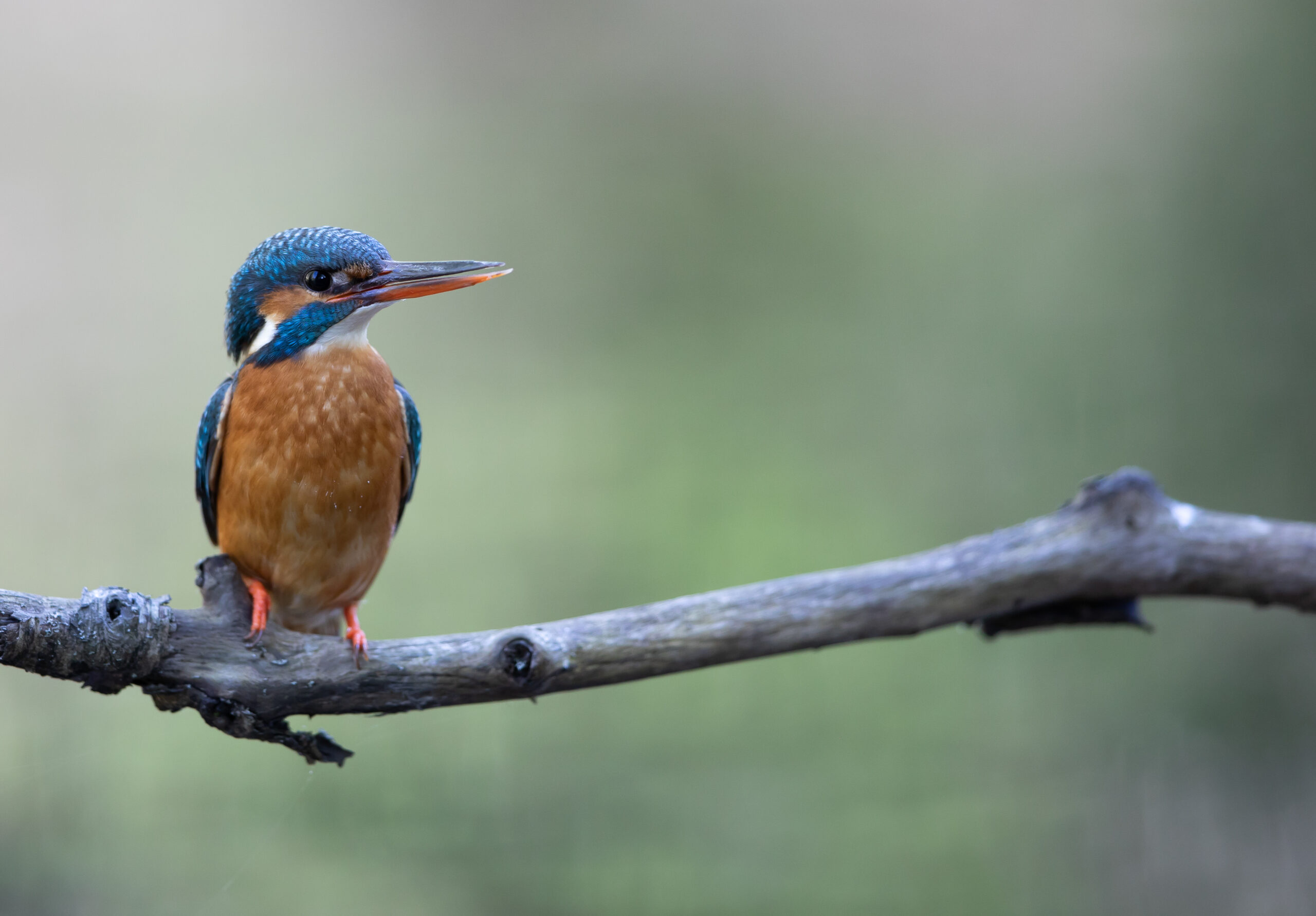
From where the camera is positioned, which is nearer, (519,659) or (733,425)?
(519,659)

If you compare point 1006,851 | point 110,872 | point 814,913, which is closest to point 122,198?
point 110,872

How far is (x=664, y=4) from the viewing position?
8.04 ft

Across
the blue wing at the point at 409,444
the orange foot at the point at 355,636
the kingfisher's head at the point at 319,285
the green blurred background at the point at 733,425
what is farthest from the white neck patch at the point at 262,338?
the green blurred background at the point at 733,425

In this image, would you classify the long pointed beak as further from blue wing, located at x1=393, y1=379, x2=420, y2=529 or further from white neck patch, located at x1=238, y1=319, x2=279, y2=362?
blue wing, located at x1=393, y1=379, x2=420, y2=529

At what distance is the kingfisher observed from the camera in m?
0.91

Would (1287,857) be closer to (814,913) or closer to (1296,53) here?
Answer: (814,913)

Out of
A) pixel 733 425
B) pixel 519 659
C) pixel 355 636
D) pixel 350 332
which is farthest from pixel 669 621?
pixel 733 425

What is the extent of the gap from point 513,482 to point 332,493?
122cm

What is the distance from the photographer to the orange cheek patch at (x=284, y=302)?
0.92 meters

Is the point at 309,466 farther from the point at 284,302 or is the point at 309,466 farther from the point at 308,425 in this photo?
the point at 284,302

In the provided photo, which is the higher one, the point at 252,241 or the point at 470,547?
the point at 252,241

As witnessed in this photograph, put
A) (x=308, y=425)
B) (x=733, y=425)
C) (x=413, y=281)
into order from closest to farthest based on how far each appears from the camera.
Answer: (x=413, y=281) < (x=308, y=425) < (x=733, y=425)

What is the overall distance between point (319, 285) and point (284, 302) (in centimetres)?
5

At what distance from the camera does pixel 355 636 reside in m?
1.02
